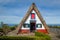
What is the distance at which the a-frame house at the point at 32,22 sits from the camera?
51725mm

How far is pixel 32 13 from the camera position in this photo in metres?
52.4

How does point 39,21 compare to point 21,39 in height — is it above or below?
above

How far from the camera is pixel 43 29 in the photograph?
5344 centimetres

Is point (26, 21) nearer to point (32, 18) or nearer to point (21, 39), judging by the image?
point (32, 18)

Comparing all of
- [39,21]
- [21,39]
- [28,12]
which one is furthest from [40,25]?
[21,39]

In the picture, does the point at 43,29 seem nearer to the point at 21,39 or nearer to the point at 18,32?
the point at 18,32

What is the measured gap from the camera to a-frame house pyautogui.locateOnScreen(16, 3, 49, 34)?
5172 cm

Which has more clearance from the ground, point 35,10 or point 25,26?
point 35,10

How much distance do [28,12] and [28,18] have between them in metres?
1.66

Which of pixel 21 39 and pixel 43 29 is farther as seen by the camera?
pixel 43 29

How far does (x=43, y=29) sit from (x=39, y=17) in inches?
132

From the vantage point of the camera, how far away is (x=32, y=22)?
5278 centimetres

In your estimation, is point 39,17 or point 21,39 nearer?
point 21,39

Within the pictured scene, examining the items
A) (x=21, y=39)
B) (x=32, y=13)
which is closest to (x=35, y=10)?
(x=32, y=13)
